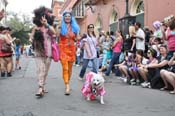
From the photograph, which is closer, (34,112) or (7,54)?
(34,112)

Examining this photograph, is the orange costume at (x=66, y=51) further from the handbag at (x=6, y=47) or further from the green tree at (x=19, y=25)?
the green tree at (x=19, y=25)

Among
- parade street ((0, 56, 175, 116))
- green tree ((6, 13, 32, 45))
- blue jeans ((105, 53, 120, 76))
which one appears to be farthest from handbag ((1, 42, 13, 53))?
green tree ((6, 13, 32, 45))

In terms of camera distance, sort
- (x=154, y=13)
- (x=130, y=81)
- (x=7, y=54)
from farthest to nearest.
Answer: (x=154, y=13)
(x=7, y=54)
(x=130, y=81)

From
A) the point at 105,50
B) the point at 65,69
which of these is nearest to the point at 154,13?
the point at 105,50

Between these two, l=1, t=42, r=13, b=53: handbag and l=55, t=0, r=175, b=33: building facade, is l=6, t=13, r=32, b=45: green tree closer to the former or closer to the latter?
l=55, t=0, r=175, b=33: building facade

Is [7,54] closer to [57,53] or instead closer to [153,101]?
[57,53]

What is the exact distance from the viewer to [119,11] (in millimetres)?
22797

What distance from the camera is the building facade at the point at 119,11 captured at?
53.2 feet

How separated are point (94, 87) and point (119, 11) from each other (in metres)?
15.2

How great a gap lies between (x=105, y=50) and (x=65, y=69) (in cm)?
677

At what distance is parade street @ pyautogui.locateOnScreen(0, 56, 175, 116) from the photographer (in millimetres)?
7188

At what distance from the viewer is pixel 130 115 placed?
704cm

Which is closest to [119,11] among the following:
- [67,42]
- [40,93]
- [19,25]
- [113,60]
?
[113,60]

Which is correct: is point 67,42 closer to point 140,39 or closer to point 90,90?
point 90,90
